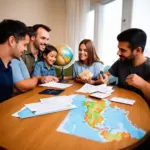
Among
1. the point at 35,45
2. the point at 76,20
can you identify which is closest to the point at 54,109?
the point at 35,45

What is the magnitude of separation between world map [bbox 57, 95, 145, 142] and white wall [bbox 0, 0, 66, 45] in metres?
3.02

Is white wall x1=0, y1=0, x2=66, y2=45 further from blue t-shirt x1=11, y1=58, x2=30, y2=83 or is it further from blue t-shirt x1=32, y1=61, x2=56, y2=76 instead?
blue t-shirt x1=11, y1=58, x2=30, y2=83

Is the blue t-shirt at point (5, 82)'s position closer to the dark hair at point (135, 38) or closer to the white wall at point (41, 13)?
the dark hair at point (135, 38)

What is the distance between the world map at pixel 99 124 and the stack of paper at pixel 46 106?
3.4 inches

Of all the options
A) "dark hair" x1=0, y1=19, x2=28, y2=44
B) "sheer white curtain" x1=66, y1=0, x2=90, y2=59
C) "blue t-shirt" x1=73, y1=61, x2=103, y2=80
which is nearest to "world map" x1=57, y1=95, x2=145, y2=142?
"dark hair" x1=0, y1=19, x2=28, y2=44

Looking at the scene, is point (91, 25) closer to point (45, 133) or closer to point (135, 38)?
point (135, 38)

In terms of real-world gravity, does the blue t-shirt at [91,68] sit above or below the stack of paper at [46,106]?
above

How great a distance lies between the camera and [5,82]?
150 cm

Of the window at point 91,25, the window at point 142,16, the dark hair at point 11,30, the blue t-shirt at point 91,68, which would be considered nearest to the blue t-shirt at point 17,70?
the dark hair at point 11,30

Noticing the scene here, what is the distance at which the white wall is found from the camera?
356 cm

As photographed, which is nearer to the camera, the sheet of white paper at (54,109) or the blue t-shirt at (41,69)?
the sheet of white paper at (54,109)

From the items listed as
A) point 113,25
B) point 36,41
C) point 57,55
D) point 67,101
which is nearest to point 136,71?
point 67,101

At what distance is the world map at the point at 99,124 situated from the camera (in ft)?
2.74

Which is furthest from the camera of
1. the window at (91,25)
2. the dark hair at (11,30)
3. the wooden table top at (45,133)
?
the window at (91,25)
